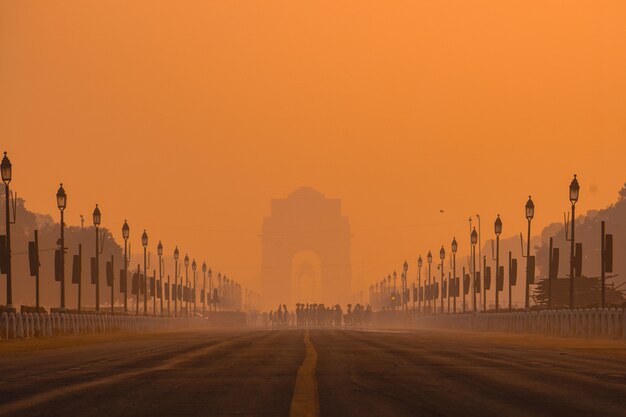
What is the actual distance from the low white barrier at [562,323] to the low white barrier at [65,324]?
1963 centimetres

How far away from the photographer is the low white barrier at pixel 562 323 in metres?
45.6

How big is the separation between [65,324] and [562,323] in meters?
19.8

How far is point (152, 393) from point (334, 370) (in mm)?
5464

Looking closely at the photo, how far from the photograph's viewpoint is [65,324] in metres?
53.0

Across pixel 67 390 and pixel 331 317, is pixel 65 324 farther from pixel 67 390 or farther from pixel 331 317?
pixel 331 317

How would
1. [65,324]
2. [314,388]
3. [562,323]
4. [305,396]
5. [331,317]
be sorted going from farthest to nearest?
[331,317] → [562,323] → [65,324] → [314,388] → [305,396]

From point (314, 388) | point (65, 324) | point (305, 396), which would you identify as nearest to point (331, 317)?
point (65, 324)

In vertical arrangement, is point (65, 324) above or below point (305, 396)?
below

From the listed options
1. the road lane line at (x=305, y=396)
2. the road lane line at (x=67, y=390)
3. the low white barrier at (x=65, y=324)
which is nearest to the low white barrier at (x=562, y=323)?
the low white barrier at (x=65, y=324)

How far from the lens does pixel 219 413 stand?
12219 mm

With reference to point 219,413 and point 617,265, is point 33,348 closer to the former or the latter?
point 219,413

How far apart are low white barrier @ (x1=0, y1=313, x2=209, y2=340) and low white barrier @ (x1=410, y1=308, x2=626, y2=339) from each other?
1963 cm

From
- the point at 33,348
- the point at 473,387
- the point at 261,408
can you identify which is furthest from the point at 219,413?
the point at 33,348

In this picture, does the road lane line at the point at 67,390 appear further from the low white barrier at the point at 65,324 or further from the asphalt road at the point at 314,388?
the low white barrier at the point at 65,324
